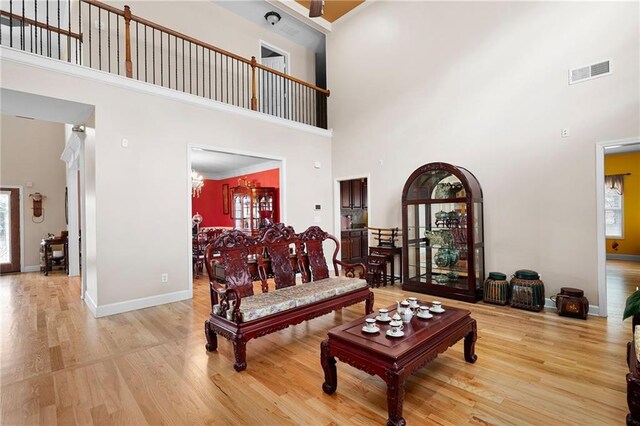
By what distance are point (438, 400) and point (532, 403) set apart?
0.61 meters

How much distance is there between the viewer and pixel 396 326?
7.22 ft

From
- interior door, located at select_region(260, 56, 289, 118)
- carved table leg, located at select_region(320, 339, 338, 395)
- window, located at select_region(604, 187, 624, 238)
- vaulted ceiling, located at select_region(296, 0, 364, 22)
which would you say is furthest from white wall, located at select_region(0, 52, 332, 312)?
window, located at select_region(604, 187, 624, 238)

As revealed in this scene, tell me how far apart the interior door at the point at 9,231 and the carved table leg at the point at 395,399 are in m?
9.30

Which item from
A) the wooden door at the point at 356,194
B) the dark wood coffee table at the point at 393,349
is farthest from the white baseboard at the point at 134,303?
the wooden door at the point at 356,194

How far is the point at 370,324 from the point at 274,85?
21.8ft

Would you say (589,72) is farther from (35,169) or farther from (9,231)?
(9,231)

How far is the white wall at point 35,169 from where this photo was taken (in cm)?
717

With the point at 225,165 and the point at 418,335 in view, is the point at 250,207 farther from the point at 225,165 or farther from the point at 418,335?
the point at 418,335

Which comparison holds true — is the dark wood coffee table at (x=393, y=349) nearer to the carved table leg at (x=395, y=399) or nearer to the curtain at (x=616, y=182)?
the carved table leg at (x=395, y=399)

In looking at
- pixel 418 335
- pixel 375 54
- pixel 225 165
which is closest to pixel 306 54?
pixel 375 54

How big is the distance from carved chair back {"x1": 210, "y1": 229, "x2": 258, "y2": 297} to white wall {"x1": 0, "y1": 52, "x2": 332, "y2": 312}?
185 centimetres

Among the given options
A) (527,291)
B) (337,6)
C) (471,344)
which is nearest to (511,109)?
(527,291)

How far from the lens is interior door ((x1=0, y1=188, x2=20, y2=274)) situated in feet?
23.4

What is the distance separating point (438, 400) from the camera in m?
2.08
